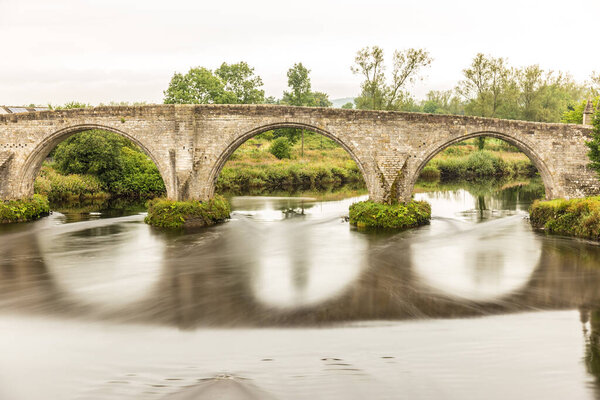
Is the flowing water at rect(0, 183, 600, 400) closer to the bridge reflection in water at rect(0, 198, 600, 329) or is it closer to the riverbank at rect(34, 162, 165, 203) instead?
the bridge reflection in water at rect(0, 198, 600, 329)

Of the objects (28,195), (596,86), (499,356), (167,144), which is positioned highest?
(596,86)

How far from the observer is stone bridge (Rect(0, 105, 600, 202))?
1722 cm

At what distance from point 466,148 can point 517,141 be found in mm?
29210

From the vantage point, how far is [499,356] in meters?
7.37

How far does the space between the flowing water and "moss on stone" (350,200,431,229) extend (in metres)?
0.69

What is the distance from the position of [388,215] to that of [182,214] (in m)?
7.69

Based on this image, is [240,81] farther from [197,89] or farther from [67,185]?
[67,185]

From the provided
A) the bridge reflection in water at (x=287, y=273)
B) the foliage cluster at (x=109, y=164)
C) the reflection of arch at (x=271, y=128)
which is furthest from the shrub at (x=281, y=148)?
the reflection of arch at (x=271, y=128)

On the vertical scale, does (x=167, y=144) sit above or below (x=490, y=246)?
above

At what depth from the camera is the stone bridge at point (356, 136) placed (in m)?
17.2

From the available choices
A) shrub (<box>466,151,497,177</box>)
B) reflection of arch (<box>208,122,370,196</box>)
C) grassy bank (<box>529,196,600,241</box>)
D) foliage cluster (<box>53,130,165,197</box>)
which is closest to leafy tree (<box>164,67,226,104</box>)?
foliage cluster (<box>53,130,165,197</box>)

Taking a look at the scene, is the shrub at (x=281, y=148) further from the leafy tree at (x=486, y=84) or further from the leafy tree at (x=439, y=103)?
the leafy tree at (x=439, y=103)

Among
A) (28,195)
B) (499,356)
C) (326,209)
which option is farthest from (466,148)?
(499,356)

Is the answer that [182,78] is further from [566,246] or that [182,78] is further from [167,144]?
[566,246]
